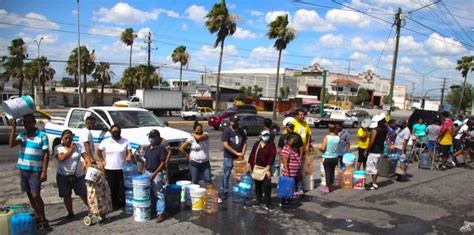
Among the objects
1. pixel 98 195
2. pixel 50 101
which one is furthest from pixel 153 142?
pixel 50 101

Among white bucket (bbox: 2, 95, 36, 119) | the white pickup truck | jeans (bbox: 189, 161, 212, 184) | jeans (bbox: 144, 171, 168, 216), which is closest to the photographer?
white bucket (bbox: 2, 95, 36, 119)

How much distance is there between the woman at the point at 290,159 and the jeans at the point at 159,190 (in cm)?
224

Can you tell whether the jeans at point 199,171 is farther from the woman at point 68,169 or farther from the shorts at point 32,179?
the shorts at point 32,179

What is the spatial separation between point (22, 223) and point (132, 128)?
4.57 metres

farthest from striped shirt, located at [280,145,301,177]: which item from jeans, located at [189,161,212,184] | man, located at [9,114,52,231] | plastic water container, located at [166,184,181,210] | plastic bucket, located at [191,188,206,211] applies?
man, located at [9,114,52,231]

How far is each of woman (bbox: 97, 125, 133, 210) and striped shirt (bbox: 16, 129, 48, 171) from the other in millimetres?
1117

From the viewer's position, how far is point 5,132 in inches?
639

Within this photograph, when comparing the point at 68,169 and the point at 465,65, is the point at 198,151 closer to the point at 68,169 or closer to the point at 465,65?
the point at 68,169

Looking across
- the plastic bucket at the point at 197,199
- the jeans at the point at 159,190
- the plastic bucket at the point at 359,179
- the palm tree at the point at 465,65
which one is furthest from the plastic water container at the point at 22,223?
the palm tree at the point at 465,65

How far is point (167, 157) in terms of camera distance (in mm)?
6809

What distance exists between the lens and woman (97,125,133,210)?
6.71m

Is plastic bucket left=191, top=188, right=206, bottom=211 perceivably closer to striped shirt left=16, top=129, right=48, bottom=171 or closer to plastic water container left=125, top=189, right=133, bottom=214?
plastic water container left=125, top=189, right=133, bottom=214

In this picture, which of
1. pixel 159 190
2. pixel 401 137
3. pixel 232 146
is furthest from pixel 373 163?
pixel 159 190

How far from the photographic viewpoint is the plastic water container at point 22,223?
16.8 feet
